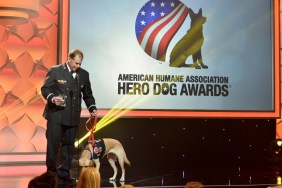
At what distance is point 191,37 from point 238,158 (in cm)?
177

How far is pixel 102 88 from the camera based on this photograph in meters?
6.48

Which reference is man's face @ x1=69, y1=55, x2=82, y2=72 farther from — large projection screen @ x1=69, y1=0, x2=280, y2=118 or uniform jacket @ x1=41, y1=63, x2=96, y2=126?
large projection screen @ x1=69, y1=0, x2=280, y2=118

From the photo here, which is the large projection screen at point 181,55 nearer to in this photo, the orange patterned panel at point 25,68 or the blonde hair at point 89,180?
the orange patterned panel at point 25,68

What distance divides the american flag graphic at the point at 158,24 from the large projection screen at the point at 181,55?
1 cm

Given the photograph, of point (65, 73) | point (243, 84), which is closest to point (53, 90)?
point (65, 73)

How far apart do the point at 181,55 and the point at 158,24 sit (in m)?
0.50

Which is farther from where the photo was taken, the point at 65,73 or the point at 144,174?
the point at 144,174

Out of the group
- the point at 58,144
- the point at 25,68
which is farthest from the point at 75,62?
the point at 25,68

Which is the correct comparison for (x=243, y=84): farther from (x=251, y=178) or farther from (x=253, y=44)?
(x=251, y=178)

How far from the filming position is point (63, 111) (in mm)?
4812

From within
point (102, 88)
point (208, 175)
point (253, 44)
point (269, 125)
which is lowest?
point (208, 175)

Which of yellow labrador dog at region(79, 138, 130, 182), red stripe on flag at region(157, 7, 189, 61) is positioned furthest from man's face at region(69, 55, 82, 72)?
red stripe on flag at region(157, 7, 189, 61)

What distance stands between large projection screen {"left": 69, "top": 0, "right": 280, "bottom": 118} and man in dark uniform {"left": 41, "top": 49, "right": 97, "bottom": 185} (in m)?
1.57

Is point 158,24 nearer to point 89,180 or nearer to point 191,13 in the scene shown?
point 191,13
